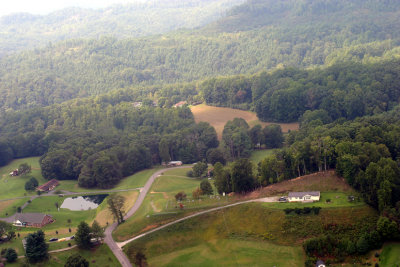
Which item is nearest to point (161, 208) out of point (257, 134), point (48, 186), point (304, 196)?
point (304, 196)

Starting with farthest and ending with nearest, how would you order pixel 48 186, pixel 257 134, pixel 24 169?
pixel 257 134, pixel 24 169, pixel 48 186

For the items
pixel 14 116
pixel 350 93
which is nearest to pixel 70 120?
pixel 14 116

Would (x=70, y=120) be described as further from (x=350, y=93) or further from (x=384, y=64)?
(x=384, y=64)

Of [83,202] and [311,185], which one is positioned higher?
[311,185]

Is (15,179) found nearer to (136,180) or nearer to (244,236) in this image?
(136,180)

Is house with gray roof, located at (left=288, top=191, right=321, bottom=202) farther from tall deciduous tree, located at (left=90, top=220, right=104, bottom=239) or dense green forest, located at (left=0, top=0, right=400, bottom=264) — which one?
tall deciduous tree, located at (left=90, top=220, right=104, bottom=239)

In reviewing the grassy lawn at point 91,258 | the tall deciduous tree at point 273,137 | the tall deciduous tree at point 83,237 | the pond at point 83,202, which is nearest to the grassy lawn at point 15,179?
the pond at point 83,202

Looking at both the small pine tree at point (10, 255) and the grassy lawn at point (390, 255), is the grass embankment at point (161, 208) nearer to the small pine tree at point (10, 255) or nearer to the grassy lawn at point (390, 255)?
the small pine tree at point (10, 255)
